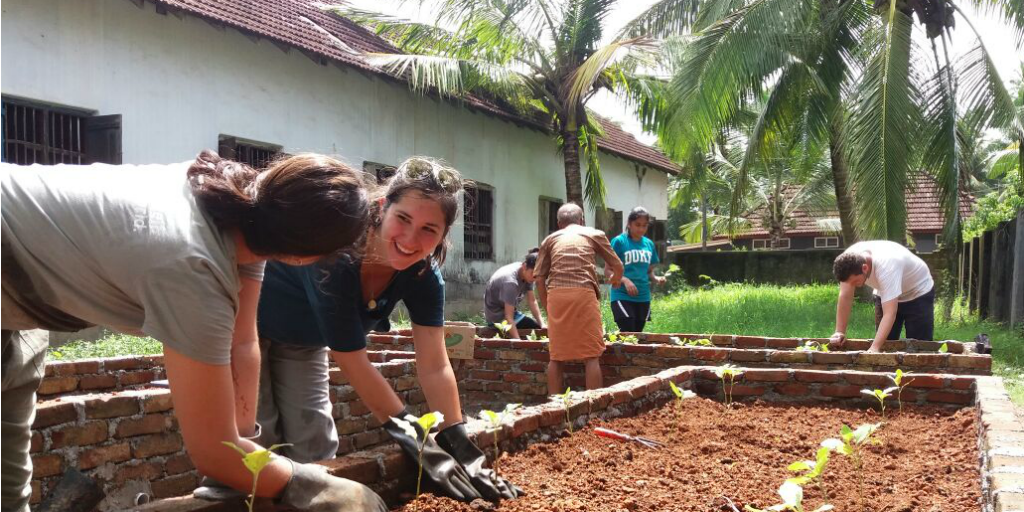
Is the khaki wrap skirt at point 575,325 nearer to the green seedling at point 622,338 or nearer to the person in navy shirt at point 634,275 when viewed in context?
the green seedling at point 622,338

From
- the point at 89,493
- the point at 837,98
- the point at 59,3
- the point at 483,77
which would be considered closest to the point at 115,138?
the point at 59,3

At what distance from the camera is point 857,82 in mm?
10609

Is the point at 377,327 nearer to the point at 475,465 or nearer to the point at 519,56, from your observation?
the point at 475,465

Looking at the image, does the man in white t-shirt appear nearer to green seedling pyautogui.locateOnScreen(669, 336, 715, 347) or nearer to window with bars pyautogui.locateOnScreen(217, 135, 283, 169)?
green seedling pyautogui.locateOnScreen(669, 336, 715, 347)

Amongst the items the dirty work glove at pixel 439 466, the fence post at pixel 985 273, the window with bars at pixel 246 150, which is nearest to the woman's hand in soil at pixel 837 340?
the dirty work glove at pixel 439 466

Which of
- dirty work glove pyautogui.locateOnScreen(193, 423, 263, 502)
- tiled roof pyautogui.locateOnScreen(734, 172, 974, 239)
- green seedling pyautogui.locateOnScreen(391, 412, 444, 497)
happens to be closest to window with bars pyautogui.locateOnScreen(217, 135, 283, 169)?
green seedling pyautogui.locateOnScreen(391, 412, 444, 497)

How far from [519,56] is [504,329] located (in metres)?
7.95

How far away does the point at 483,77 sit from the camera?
40.3 feet

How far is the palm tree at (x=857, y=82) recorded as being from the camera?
912 cm

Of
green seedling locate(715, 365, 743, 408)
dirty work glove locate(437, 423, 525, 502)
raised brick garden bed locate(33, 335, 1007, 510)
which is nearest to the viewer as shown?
dirty work glove locate(437, 423, 525, 502)

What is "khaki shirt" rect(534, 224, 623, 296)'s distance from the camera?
586cm

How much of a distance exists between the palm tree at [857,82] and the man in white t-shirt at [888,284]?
3.00m

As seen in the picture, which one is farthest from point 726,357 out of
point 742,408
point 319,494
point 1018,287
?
point 1018,287

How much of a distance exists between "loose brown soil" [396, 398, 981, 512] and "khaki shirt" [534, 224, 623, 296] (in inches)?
68.8
